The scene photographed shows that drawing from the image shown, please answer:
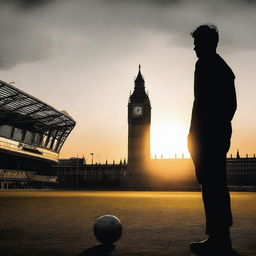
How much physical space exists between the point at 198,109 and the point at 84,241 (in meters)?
3.03

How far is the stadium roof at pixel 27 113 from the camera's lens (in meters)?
48.4

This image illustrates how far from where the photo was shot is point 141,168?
103 m

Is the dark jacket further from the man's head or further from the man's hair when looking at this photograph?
the man's hair

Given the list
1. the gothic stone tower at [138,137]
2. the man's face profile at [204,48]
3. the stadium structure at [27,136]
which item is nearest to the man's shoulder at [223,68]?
the man's face profile at [204,48]

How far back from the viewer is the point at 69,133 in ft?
250

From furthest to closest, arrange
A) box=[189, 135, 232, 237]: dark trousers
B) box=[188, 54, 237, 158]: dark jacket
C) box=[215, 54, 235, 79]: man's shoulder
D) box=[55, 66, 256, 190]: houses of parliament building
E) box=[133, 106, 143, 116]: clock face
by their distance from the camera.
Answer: box=[133, 106, 143, 116]: clock face → box=[55, 66, 256, 190]: houses of parliament building → box=[215, 54, 235, 79]: man's shoulder → box=[188, 54, 237, 158]: dark jacket → box=[189, 135, 232, 237]: dark trousers

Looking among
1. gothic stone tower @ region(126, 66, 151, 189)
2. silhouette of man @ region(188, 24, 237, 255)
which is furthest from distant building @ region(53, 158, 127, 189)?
silhouette of man @ region(188, 24, 237, 255)

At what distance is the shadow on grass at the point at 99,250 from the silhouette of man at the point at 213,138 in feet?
4.06

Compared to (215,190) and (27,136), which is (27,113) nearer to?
(27,136)

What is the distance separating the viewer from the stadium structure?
52875 mm

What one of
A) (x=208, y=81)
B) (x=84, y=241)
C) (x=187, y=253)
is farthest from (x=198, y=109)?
(x=84, y=241)

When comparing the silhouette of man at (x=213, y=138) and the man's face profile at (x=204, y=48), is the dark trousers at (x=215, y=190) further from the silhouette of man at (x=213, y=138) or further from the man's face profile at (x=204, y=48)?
the man's face profile at (x=204, y=48)

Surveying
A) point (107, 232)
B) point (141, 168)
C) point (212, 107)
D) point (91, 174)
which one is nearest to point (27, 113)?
point (91, 174)

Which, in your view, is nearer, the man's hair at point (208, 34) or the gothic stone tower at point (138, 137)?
the man's hair at point (208, 34)
